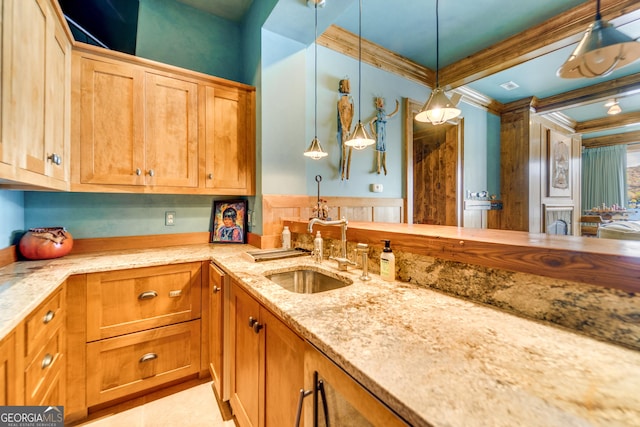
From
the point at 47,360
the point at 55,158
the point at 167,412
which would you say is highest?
the point at 55,158

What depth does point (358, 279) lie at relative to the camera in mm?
1276

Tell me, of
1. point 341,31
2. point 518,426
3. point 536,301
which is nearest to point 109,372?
point 518,426

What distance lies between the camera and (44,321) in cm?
115

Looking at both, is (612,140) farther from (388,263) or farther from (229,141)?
(229,141)

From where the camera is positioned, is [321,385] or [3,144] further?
[3,144]

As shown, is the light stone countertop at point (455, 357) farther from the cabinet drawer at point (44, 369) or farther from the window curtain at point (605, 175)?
the window curtain at point (605, 175)

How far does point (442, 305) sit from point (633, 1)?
9.92ft

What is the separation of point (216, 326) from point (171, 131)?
144cm

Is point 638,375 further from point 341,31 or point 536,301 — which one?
point 341,31

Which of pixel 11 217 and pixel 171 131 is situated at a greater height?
pixel 171 131

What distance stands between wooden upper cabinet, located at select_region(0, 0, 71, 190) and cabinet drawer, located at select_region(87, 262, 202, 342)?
2.06 feet

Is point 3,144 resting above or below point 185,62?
below

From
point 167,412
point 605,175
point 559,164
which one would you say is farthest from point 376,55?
point 605,175

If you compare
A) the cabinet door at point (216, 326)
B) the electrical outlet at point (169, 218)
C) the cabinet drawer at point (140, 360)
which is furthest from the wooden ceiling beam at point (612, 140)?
the cabinet drawer at point (140, 360)
